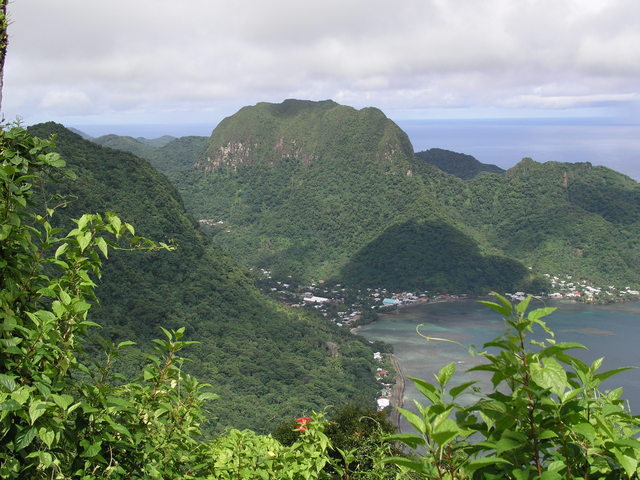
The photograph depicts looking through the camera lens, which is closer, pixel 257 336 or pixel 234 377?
pixel 234 377

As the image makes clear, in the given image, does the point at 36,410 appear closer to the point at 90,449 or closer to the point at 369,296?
the point at 90,449

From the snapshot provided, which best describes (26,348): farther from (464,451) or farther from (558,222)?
(558,222)

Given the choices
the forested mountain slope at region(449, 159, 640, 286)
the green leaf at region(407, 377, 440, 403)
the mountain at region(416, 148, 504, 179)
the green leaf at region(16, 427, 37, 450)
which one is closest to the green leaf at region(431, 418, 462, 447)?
the green leaf at region(407, 377, 440, 403)

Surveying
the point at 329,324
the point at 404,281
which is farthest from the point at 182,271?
the point at 404,281

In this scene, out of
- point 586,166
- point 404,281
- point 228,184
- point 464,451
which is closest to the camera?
point 464,451

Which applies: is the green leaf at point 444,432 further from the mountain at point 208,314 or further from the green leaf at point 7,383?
the mountain at point 208,314

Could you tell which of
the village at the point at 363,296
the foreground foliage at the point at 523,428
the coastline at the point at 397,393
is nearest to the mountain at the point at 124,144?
the village at the point at 363,296
